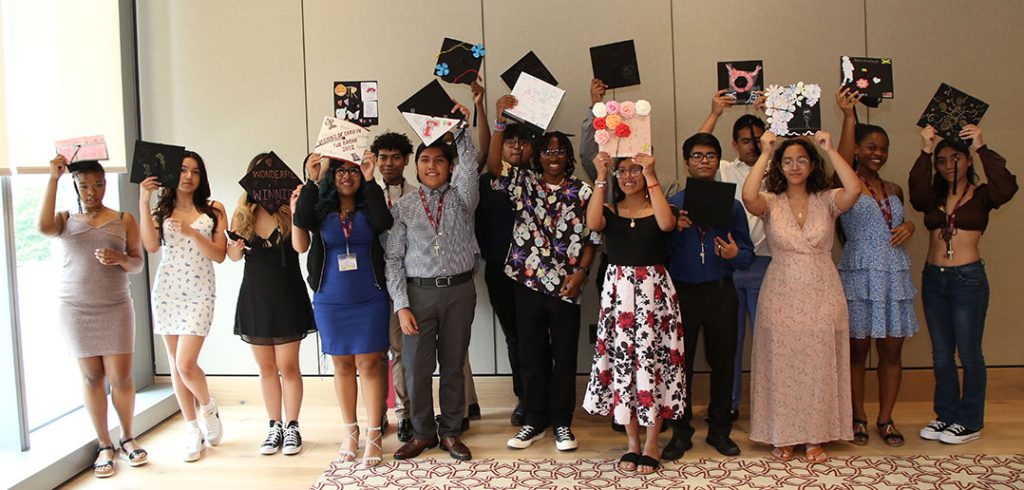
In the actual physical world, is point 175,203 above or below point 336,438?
above

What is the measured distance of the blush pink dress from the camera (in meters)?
3.29

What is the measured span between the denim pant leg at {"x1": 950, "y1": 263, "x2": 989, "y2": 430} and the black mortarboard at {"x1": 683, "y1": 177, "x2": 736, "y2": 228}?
128cm

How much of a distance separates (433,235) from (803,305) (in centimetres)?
170

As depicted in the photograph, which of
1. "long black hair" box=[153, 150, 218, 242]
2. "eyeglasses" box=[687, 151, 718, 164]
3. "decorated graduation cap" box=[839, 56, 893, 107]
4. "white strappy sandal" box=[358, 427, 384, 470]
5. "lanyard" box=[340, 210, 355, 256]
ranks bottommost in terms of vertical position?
"white strappy sandal" box=[358, 427, 384, 470]

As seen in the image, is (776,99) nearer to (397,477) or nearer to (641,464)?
(641,464)

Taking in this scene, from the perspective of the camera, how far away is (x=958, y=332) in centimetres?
359

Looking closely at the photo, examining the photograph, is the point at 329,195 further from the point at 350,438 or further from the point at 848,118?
the point at 848,118

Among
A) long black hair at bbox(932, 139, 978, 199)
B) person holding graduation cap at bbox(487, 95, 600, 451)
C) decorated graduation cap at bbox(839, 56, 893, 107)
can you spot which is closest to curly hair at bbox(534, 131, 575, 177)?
person holding graduation cap at bbox(487, 95, 600, 451)

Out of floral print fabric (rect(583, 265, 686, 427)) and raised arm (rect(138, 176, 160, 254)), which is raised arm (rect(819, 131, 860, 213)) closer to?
floral print fabric (rect(583, 265, 686, 427))

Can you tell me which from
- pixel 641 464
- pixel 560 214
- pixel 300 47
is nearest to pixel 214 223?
pixel 300 47

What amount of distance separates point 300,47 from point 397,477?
270cm

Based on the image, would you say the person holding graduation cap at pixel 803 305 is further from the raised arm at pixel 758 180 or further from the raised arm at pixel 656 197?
the raised arm at pixel 656 197

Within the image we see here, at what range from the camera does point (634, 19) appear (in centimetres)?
443

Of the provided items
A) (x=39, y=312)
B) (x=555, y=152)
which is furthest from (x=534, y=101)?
(x=39, y=312)
